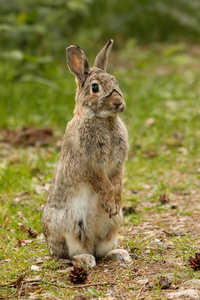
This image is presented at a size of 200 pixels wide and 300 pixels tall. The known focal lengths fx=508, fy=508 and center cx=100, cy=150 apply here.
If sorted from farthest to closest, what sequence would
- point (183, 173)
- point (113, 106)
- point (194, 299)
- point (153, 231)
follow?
point (183, 173), point (153, 231), point (113, 106), point (194, 299)

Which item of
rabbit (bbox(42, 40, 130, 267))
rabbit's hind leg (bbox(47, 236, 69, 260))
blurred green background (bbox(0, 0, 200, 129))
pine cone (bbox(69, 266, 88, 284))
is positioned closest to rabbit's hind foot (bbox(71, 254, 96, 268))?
rabbit (bbox(42, 40, 130, 267))

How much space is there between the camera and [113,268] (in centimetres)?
417

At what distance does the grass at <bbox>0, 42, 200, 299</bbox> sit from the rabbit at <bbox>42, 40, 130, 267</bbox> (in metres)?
0.22

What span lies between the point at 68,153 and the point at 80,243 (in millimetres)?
756

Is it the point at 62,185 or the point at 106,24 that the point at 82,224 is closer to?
the point at 62,185

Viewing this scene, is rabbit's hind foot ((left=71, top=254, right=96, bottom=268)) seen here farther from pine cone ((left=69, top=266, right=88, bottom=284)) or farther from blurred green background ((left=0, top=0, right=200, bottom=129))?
blurred green background ((left=0, top=0, right=200, bottom=129))

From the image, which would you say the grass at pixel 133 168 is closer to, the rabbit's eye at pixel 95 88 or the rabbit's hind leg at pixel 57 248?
the rabbit's hind leg at pixel 57 248

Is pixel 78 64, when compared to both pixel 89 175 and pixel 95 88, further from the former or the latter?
pixel 89 175

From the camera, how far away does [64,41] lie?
11.6m

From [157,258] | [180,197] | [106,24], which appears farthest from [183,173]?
[106,24]

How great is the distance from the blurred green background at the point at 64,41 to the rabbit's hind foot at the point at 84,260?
469cm

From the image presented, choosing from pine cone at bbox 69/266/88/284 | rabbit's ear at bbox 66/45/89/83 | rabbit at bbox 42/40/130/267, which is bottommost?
pine cone at bbox 69/266/88/284

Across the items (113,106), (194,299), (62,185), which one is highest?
(113,106)

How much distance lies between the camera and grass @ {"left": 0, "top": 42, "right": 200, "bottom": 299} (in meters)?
4.04
